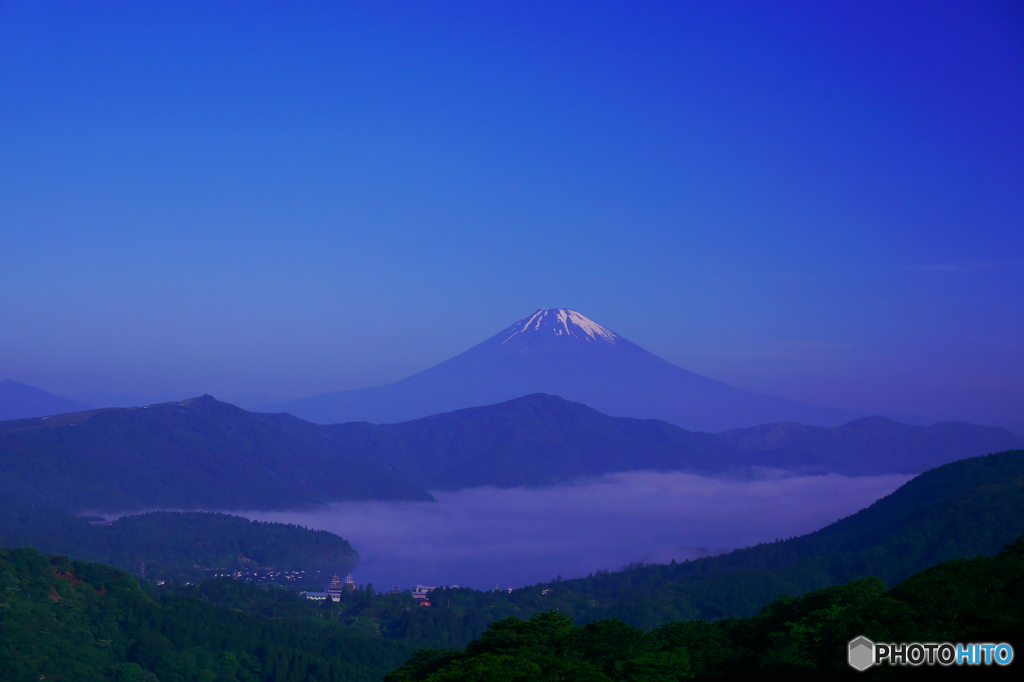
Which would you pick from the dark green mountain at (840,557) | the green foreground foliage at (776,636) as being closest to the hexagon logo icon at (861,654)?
the green foreground foliage at (776,636)

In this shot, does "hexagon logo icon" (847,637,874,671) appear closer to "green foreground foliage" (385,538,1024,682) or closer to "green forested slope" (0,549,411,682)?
"green foreground foliage" (385,538,1024,682)

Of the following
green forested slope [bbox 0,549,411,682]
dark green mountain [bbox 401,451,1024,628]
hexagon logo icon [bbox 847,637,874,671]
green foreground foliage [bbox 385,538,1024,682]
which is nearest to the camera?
hexagon logo icon [bbox 847,637,874,671]

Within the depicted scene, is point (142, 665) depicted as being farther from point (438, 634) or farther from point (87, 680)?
point (438, 634)

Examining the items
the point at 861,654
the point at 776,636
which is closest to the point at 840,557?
the point at 776,636

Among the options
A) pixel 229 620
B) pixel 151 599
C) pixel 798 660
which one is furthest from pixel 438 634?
pixel 798 660

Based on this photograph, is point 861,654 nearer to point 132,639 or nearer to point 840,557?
point 132,639

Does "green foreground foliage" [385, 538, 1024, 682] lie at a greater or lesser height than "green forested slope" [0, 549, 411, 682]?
greater

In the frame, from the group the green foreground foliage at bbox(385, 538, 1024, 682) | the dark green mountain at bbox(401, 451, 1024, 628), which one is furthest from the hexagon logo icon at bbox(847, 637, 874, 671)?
the dark green mountain at bbox(401, 451, 1024, 628)

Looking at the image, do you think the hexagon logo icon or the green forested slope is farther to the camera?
the green forested slope
